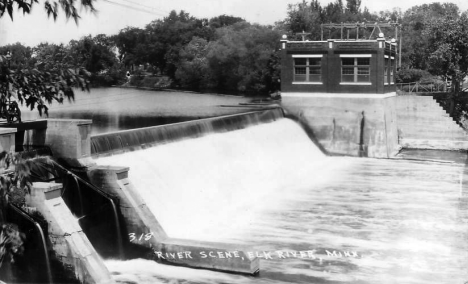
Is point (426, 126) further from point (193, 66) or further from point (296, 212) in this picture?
point (193, 66)

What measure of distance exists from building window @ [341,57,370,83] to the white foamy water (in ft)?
25.5

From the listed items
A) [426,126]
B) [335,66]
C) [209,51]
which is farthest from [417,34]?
[335,66]

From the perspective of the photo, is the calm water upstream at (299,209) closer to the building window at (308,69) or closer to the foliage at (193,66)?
the building window at (308,69)

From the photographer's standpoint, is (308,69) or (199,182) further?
(308,69)

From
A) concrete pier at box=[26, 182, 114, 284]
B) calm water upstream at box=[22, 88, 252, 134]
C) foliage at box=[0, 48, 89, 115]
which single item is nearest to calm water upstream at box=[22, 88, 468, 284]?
concrete pier at box=[26, 182, 114, 284]

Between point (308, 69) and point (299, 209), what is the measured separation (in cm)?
1729

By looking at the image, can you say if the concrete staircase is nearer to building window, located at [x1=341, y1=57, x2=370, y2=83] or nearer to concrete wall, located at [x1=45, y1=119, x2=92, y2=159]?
building window, located at [x1=341, y1=57, x2=370, y2=83]

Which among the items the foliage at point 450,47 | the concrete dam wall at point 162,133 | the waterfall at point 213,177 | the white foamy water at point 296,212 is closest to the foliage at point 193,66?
the foliage at point 450,47

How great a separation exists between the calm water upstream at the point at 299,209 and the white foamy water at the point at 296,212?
0.04m

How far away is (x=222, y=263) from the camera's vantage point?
47.9 feet

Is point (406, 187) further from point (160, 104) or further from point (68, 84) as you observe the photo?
point (160, 104)

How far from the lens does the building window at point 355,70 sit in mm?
36219

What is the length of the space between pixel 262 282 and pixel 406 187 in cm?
1423

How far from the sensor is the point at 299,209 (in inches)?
847
